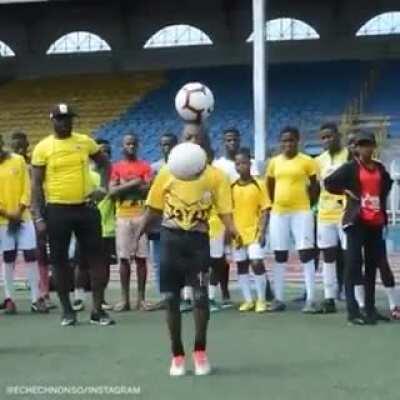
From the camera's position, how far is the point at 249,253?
11.7 metres

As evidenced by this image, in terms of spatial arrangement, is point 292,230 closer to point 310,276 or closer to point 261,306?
point 310,276

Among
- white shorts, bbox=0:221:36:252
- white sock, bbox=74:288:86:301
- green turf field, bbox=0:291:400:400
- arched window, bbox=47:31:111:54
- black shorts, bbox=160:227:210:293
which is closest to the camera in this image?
green turf field, bbox=0:291:400:400

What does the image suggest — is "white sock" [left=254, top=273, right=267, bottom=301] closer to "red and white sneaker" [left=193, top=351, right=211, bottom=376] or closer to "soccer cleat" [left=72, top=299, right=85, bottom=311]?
"soccer cleat" [left=72, top=299, right=85, bottom=311]

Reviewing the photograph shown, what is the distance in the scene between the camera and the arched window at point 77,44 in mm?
35719

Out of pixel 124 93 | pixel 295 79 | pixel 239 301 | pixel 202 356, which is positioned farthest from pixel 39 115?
pixel 202 356

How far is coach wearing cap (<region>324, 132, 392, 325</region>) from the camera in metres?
10.3

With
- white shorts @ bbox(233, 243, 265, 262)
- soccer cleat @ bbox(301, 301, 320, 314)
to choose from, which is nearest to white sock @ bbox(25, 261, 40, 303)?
white shorts @ bbox(233, 243, 265, 262)

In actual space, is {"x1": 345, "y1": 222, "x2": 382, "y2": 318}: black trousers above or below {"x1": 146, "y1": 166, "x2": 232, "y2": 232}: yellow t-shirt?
below

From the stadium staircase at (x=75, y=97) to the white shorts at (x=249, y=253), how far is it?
21.5 metres

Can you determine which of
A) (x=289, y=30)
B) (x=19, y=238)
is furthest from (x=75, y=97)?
(x=19, y=238)

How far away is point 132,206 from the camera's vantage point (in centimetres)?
1198

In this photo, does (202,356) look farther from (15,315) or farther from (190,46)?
(190,46)

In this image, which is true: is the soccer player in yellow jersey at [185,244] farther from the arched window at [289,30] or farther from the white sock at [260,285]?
the arched window at [289,30]

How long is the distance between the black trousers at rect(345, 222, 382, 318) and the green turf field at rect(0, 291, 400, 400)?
0.27 metres
